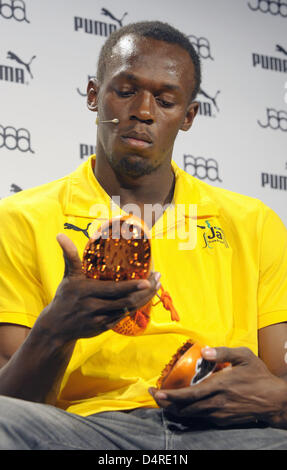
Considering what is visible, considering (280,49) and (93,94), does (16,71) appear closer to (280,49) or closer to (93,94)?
(93,94)

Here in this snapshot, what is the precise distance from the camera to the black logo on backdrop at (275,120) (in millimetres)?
2428

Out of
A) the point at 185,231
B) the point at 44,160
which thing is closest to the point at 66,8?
the point at 44,160

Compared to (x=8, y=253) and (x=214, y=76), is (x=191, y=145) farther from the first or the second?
(x=8, y=253)

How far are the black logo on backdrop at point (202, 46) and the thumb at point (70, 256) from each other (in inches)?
57.4

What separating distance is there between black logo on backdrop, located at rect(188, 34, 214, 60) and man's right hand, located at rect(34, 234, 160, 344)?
1434mm

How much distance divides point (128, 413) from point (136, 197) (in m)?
0.49

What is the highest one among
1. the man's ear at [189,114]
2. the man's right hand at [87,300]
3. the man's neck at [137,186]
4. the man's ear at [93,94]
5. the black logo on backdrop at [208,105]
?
the black logo on backdrop at [208,105]

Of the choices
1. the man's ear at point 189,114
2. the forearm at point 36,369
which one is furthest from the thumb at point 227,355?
the man's ear at point 189,114

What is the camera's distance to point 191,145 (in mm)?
2293

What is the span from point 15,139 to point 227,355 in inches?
42.8

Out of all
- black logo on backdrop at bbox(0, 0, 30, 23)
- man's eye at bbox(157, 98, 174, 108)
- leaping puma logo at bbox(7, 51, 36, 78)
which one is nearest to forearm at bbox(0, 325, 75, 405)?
man's eye at bbox(157, 98, 174, 108)

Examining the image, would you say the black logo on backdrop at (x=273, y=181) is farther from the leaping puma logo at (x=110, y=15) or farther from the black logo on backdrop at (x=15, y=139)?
the black logo on backdrop at (x=15, y=139)

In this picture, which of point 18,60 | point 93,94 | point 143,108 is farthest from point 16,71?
point 143,108

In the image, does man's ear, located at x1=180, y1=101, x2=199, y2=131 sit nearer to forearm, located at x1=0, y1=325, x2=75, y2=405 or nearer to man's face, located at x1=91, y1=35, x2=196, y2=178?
man's face, located at x1=91, y1=35, x2=196, y2=178
